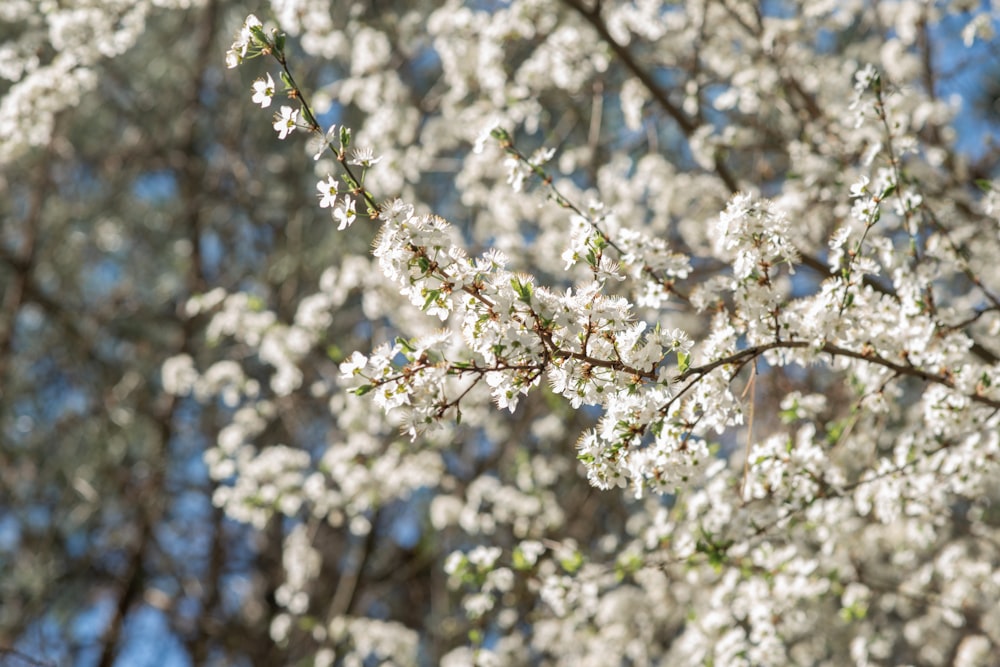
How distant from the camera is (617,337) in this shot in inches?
81.4

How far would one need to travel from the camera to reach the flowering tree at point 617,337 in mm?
2152

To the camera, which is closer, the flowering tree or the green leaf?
the green leaf

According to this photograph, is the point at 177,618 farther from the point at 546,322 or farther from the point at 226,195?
the point at 546,322

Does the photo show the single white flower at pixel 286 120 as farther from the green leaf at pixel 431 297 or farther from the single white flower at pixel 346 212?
the green leaf at pixel 431 297

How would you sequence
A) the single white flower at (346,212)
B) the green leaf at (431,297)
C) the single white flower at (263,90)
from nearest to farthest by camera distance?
the green leaf at (431,297)
the single white flower at (346,212)
the single white flower at (263,90)

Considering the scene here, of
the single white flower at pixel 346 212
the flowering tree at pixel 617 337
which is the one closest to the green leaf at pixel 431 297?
the flowering tree at pixel 617 337

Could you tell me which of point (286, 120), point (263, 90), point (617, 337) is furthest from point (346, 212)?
point (617, 337)

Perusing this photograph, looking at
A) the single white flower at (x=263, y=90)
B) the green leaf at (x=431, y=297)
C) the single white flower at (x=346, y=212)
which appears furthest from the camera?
the single white flower at (x=263, y=90)

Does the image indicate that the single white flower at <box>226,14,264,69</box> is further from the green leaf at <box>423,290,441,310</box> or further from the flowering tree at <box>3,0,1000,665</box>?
the green leaf at <box>423,290,441,310</box>

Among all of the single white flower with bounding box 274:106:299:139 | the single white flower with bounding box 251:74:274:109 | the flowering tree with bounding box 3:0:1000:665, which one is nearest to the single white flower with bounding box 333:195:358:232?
the flowering tree with bounding box 3:0:1000:665

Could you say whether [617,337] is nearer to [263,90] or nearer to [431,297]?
[431,297]

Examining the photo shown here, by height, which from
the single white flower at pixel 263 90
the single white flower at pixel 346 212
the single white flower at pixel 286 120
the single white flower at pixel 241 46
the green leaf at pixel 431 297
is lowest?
the green leaf at pixel 431 297

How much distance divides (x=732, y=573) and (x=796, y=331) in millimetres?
1660

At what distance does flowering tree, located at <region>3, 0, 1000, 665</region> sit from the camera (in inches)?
84.7
